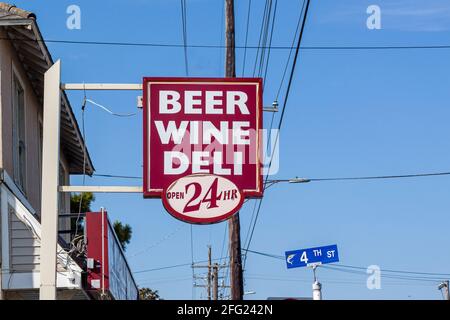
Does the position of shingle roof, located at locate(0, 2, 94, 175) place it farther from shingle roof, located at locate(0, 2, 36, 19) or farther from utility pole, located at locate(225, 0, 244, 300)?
utility pole, located at locate(225, 0, 244, 300)

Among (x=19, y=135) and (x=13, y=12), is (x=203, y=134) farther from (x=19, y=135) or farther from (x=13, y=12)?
(x=19, y=135)

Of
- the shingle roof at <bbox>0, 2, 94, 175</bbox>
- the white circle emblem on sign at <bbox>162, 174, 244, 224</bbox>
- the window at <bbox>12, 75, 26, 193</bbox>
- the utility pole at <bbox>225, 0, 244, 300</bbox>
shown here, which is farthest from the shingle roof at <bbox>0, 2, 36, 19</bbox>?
the white circle emblem on sign at <bbox>162, 174, 244, 224</bbox>

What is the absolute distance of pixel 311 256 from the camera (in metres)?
21.3

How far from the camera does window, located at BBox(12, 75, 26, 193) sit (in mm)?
19328

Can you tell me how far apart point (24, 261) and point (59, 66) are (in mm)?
5291

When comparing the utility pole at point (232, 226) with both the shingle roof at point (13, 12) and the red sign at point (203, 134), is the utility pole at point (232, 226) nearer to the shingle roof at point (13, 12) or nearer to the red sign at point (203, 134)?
the shingle roof at point (13, 12)

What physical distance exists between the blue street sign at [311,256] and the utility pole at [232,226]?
1.35 m

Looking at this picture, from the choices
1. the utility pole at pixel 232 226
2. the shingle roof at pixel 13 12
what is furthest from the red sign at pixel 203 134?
the utility pole at pixel 232 226

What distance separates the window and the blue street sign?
18.5 feet

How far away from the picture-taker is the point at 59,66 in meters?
13.2

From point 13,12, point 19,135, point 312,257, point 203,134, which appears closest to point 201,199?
point 203,134

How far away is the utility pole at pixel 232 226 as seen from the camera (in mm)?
21172

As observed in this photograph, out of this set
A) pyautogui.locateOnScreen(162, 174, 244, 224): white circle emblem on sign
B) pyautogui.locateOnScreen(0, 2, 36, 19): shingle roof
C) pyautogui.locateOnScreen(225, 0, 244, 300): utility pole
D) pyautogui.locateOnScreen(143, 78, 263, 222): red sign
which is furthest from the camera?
pyautogui.locateOnScreen(225, 0, 244, 300): utility pole
